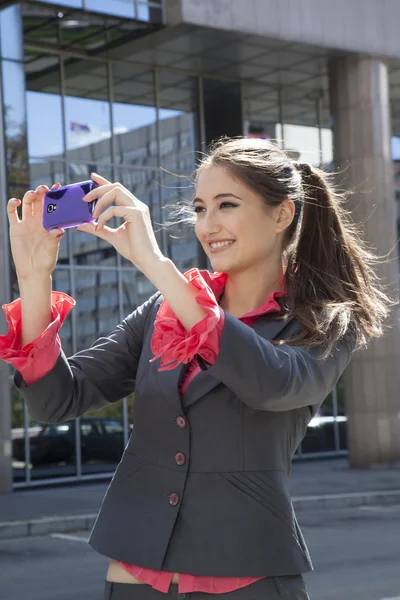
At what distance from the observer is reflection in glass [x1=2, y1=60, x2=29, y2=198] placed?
56.7 feet

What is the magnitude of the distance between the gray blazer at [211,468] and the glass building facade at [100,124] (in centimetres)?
1472

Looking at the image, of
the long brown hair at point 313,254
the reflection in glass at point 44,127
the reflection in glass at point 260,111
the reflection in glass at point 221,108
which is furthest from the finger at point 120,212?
the reflection in glass at point 260,111

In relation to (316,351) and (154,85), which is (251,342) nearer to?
(316,351)

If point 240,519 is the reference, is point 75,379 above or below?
above

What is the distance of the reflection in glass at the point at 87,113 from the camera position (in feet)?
61.4

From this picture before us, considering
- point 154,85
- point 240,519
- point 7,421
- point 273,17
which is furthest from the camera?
point 154,85

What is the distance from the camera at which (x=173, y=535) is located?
88.2 inches

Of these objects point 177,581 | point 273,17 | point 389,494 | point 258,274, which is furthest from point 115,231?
point 273,17

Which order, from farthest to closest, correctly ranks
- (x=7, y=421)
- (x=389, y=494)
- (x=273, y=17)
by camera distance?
1. (x=273, y=17)
2. (x=7, y=421)
3. (x=389, y=494)

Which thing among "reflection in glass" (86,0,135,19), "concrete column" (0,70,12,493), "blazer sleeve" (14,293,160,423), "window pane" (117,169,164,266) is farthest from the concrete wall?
"blazer sleeve" (14,293,160,423)

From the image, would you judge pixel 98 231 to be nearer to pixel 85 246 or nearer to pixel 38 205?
pixel 38 205

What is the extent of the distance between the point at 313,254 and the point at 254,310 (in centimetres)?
24

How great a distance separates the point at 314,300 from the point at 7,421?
14.4 meters

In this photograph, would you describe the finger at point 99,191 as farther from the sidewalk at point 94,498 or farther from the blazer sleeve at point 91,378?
the sidewalk at point 94,498
